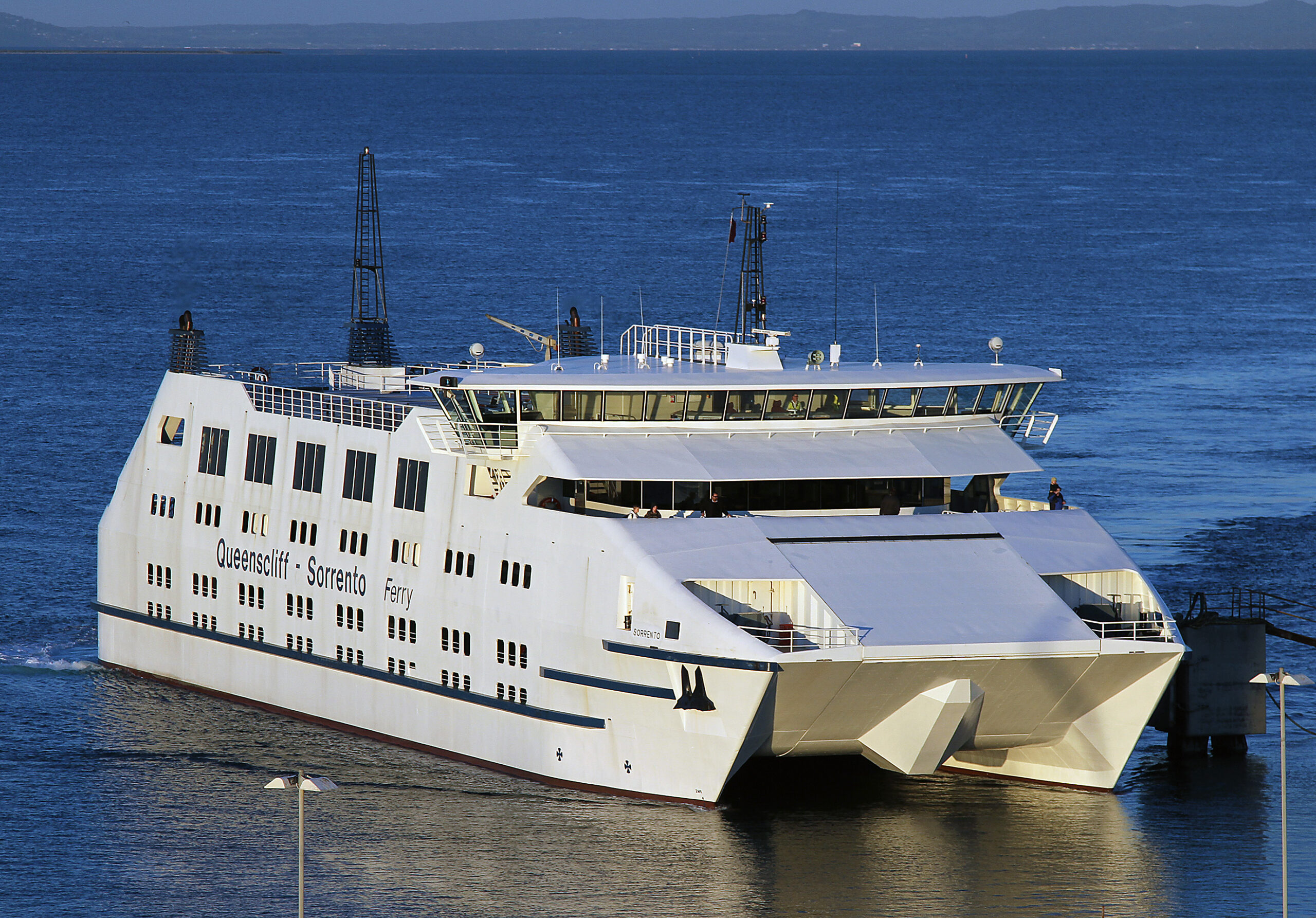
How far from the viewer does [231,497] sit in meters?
40.4

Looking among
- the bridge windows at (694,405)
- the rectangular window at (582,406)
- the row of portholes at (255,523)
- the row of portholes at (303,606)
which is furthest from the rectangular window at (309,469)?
the rectangular window at (582,406)

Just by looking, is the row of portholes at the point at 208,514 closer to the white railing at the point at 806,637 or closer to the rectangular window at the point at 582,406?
the rectangular window at the point at 582,406

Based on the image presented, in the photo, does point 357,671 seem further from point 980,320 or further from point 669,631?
point 980,320

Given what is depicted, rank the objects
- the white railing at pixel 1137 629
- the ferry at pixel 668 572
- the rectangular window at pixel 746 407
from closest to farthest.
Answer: the ferry at pixel 668 572 < the white railing at pixel 1137 629 < the rectangular window at pixel 746 407

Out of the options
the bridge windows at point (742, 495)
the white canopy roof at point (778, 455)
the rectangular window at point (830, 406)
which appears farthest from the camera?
the rectangular window at point (830, 406)

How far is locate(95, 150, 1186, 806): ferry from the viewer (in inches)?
1235

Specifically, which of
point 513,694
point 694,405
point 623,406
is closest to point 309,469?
point 513,694

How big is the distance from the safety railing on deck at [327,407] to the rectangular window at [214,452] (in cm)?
107

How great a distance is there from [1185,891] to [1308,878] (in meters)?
2.00

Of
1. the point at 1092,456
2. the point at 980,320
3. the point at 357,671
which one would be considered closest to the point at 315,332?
the point at 980,320

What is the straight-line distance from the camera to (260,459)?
40.0 metres

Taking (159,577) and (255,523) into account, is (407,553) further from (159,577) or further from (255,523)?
(159,577)

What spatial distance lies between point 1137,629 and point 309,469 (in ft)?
50.1

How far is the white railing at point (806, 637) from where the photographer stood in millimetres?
30359
